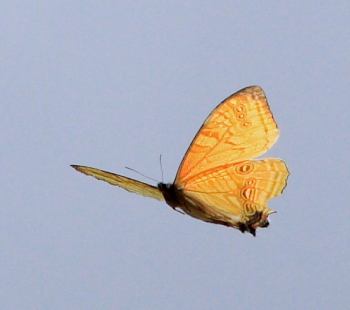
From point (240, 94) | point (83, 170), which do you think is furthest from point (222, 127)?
point (83, 170)

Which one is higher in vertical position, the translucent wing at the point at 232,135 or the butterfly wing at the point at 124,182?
the translucent wing at the point at 232,135

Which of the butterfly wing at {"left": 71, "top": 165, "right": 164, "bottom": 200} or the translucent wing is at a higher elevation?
the translucent wing

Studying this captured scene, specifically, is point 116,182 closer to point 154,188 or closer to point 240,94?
point 154,188

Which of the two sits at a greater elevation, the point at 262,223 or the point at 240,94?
the point at 240,94
